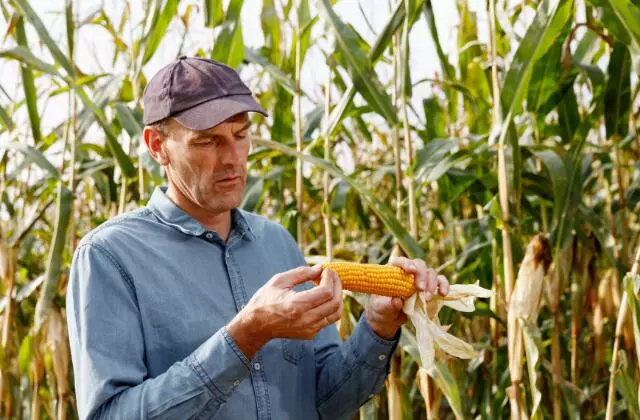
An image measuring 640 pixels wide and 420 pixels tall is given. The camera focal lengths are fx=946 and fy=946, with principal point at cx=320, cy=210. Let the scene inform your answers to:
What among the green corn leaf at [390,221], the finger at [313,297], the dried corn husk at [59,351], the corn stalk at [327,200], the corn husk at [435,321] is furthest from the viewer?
the dried corn husk at [59,351]

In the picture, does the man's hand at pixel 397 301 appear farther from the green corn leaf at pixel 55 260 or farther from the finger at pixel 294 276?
the green corn leaf at pixel 55 260

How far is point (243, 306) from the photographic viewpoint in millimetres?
1625

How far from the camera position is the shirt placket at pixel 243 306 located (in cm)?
160

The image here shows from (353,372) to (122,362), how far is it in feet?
1.44

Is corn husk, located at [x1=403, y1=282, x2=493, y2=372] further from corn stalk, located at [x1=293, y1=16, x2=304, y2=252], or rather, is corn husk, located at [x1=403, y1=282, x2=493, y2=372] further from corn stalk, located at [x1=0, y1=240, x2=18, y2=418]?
corn stalk, located at [x1=0, y1=240, x2=18, y2=418]

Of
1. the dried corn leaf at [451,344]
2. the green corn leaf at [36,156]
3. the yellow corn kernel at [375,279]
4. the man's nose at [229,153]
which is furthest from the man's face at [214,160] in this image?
the green corn leaf at [36,156]

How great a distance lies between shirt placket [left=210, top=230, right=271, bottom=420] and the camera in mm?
1603

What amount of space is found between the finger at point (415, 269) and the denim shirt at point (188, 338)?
6.2 inches

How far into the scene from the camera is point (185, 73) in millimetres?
1595

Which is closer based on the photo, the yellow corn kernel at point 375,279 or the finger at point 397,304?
the yellow corn kernel at point 375,279

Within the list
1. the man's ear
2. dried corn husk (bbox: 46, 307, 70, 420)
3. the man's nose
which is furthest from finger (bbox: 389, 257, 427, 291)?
dried corn husk (bbox: 46, 307, 70, 420)

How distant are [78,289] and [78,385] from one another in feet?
0.50

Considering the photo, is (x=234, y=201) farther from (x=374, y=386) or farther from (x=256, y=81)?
(x=256, y=81)

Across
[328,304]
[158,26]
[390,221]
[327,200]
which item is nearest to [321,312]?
[328,304]
